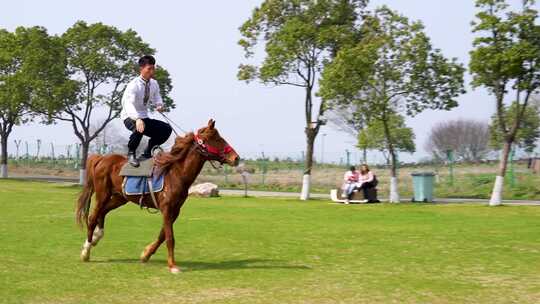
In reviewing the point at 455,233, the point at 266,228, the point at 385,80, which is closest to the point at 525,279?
the point at 455,233

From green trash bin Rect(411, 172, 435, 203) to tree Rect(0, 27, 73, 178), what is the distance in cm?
2469

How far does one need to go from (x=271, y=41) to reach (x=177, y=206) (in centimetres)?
2621

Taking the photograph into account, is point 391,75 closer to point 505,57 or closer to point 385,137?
point 505,57

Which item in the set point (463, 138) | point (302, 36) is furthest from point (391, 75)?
point (463, 138)

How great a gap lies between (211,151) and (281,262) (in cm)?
224

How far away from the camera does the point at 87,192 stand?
12.5 meters

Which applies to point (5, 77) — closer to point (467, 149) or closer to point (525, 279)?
point (525, 279)

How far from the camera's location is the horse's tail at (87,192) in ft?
40.3

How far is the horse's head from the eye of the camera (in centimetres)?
1088

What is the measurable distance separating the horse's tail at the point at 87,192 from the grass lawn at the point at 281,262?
0.68 m

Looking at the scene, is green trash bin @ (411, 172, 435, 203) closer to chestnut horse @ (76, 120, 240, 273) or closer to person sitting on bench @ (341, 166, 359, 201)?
person sitting on bench @ (341, 166, 359, 201)

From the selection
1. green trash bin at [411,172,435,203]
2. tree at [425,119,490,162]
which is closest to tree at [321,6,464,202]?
green trash bin at [411,172,435,203]

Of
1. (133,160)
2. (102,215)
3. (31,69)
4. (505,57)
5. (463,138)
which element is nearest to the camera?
(133,160)

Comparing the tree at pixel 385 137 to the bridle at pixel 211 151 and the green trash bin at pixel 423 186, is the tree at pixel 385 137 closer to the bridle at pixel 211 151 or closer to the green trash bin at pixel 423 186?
the green trash bin at pixel 423 186
